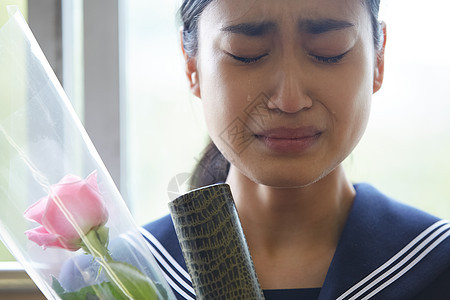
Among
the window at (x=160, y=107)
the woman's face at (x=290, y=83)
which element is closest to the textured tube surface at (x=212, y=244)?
the woman's face at (x=290, y=83)

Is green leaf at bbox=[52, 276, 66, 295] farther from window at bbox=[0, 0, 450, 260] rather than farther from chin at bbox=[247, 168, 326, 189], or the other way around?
window at bbox=[0, 0, 450, 260]

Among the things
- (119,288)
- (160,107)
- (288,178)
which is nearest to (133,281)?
(119,288)

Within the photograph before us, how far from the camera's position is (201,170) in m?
0.69

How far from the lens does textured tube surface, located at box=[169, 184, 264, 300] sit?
362 mm

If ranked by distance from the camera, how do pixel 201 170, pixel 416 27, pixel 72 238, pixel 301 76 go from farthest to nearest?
pixel 416 27, pixel 201 170, pixel 301 76, pixel 72 238

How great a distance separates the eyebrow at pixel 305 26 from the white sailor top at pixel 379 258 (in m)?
0.20

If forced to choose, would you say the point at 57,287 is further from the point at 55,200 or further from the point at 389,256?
the point at 389,256

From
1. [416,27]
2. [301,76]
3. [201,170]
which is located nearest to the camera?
[301,76]

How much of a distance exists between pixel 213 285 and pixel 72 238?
0.09 meters

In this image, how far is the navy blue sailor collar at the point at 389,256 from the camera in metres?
0.53

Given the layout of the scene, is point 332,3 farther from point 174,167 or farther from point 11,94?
point 174,167

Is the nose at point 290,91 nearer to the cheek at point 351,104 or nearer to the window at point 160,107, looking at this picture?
the cheek at point 351,104

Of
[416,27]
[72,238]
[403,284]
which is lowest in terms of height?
[403,284]

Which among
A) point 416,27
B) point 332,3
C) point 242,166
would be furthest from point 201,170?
point 416,27
